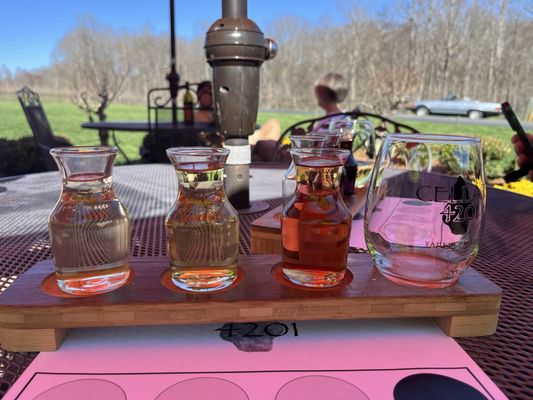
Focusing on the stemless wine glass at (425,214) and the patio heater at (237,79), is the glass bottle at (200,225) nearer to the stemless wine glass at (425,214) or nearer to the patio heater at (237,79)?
the stemless wine glass at (425,214)

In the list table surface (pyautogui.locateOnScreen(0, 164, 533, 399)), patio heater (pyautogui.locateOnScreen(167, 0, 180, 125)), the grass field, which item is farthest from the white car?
table surface (pyautogui.locateOnScreen(0, 164, 533, 399))

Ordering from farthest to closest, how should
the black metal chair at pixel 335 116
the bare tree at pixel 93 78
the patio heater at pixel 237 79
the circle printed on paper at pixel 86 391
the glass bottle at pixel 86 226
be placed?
the bare tree at pixel 93 78
the black metal chair at pixel 335 116
the patio heater at pixel 237 79
the glass bottle at pixel 86 226
the circle printed on paper at pixel 86 391

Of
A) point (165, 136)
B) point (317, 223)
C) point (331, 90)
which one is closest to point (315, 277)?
point (317, 223)

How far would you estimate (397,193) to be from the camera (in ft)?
1.98

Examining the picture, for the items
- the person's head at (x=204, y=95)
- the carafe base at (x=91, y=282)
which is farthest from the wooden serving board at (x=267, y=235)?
the person's head at (x=204, y=95)

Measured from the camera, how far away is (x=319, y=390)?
17.7 inches

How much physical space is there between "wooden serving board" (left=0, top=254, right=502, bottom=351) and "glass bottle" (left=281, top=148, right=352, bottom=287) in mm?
26

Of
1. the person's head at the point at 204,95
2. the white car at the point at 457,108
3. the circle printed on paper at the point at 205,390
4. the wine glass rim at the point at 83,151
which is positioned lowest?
the circle printed on paper at the point at 205,390

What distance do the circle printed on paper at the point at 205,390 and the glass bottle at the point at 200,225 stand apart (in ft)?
0.45

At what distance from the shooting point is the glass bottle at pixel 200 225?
563mm

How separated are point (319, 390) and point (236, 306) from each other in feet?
0.48

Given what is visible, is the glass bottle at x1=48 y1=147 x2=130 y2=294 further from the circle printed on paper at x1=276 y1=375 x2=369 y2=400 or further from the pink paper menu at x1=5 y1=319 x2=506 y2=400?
the circle printed on paper at x1=276 y1=375 x2=369 y2=400

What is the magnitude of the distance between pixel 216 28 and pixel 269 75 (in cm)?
2452

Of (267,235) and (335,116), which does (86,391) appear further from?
(335,116)
